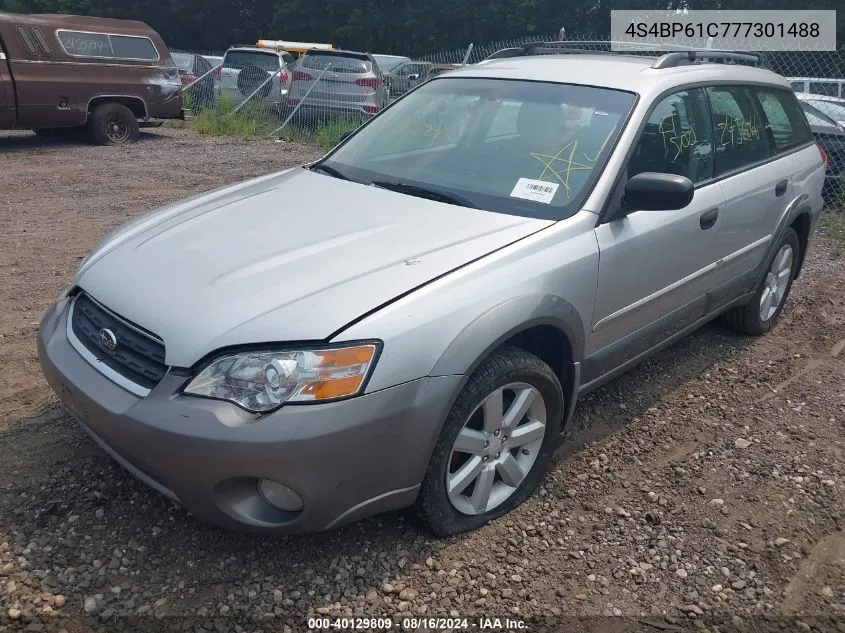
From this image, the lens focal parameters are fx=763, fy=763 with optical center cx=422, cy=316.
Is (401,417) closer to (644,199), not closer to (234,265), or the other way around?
(234,265)

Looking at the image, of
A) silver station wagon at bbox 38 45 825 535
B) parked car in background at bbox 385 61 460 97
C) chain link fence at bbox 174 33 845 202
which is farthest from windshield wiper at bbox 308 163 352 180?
parked car in background at bbox 385 61 460 97

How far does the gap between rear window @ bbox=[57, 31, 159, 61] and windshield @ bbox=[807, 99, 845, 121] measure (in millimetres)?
9598

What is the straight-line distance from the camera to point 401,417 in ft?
7.90

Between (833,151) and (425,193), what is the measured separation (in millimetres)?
6825

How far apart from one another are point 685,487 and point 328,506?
5.60ft

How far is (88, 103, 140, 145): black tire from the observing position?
37.9ft

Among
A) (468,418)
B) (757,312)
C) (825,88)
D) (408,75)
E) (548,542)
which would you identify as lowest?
(825,88)

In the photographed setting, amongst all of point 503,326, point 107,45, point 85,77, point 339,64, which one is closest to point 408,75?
point 339,64

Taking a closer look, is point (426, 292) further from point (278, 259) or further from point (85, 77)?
point (85, 77)

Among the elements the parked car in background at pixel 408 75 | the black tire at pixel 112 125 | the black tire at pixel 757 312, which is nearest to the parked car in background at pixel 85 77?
the black tire at pixel 112 125

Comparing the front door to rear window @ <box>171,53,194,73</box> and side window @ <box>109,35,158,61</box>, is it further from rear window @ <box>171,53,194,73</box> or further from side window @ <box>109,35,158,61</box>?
rear window @ <box>171,53,194,73</box>

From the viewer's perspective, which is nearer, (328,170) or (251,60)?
(328,170)

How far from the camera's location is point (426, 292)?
8.38 ft

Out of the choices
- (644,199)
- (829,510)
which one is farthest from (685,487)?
(644,199)
